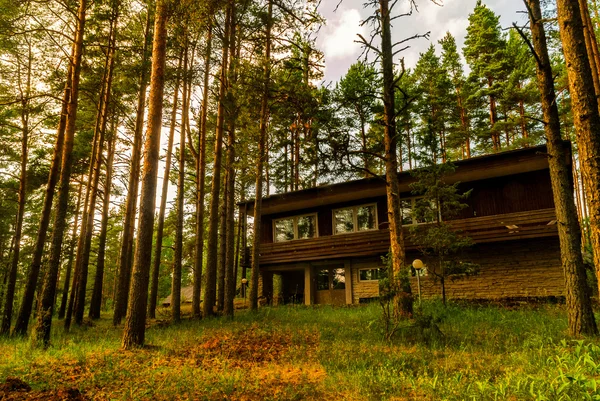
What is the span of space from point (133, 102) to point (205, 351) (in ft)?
46.1

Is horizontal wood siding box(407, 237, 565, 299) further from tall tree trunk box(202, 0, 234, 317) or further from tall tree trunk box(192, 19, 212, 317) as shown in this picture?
tall tree trunk box(192, 19, 212, 317)

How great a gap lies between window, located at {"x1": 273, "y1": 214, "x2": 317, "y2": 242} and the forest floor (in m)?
11.3

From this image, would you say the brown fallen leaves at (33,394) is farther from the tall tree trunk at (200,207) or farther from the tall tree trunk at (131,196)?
the tall tree trunk at (131,196)

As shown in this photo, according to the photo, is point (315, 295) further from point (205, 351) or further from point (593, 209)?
point (593, 209)

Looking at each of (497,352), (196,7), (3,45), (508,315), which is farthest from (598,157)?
(3,45)

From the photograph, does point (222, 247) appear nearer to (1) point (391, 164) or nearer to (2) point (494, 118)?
(1) point (391, 164)

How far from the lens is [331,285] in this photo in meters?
20.1

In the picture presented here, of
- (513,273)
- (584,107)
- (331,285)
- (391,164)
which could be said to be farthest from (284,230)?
(584,107)

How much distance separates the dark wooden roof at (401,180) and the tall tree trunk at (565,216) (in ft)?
11.6

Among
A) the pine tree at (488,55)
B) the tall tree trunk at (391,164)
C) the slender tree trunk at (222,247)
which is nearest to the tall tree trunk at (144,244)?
the slender tree trunk at (222,247)

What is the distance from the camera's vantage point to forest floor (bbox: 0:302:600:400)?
415 centimetres

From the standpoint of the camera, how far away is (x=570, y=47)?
207 inches

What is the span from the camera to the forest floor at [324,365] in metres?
4.15

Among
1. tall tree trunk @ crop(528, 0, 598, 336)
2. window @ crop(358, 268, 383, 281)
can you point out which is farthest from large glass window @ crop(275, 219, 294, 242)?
tall tree trunk @ crop(528, 0, 598, 336)
